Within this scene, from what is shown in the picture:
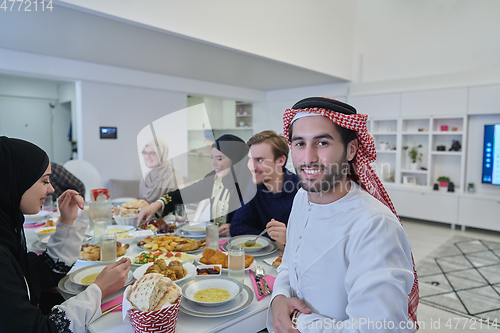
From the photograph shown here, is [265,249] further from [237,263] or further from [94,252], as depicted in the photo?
[94,252]

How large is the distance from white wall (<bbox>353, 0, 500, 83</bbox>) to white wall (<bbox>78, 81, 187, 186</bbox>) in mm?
3854

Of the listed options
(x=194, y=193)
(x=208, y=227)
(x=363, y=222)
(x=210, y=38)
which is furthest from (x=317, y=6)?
(x=363, y=222)

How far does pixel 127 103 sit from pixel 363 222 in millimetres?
5177

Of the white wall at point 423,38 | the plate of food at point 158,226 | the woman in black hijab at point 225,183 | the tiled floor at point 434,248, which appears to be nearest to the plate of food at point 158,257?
the plate of food at point 158,226

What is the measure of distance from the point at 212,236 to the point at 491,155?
507cm

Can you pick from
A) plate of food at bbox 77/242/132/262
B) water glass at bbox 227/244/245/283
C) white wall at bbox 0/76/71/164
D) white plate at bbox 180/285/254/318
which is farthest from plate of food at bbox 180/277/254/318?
white wall at bbox 0/76/71/164

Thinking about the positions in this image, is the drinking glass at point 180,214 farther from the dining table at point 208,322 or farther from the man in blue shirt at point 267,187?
the dining table at point 208,322

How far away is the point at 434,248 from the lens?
4086 millimetres

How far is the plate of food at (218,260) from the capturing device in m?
1.42

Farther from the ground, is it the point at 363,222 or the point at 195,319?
the point at 363,222

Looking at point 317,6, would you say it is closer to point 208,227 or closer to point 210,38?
point 210,38

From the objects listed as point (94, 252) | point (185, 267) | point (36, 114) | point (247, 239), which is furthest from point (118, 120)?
point (185, 267)

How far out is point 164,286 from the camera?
991 millimetres

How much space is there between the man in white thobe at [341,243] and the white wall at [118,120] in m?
3.94
